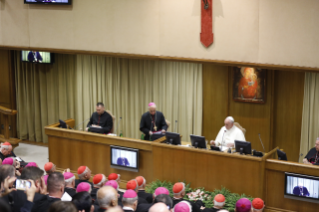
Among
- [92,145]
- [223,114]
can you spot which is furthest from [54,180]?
[223,114]

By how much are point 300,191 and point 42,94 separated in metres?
7.58

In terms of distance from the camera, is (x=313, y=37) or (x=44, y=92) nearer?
(x=313, y=37)

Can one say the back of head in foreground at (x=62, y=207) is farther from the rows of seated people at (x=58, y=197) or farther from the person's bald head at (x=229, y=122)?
the person's bald head at (x=229, y=122)

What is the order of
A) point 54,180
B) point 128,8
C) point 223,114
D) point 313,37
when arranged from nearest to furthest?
1. point 54,180
2. point 313,37
3. point 128,8
4. point 223,114

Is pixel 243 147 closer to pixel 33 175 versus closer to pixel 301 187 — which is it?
pixel 301 187

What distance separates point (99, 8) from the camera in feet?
27.1

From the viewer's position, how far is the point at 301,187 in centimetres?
639

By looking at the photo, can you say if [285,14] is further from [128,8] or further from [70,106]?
[70,106]

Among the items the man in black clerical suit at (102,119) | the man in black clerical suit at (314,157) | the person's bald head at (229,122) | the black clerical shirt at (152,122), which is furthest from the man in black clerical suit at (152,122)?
the man in black clerical suit at (314,157)

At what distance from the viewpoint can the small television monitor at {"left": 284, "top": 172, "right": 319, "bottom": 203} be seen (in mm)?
6273

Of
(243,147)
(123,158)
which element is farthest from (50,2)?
(243,147)

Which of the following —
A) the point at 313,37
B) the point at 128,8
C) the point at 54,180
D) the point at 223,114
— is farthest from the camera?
the point at 223,114

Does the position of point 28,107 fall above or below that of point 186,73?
below

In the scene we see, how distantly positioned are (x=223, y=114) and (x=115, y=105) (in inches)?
115
